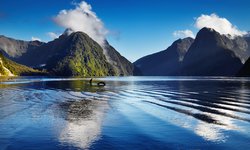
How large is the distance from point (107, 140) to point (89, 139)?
1323 mm

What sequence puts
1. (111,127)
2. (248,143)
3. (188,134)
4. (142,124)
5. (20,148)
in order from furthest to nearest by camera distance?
(142,124)
(111,127)
(188,134)
(248,143)
(20,148)

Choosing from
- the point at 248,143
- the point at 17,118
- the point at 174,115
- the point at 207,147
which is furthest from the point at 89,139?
the point at 174,115

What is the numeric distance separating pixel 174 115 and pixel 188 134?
10.5m

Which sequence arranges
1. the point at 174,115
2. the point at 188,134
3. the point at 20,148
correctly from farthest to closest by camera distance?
the point at 174,115 → the point at 188,134 → the point at 20,148

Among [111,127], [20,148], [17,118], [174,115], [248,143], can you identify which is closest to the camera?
[20,148]

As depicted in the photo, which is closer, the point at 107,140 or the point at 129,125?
the point at 107,140

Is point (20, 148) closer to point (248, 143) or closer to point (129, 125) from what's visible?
point (129, 125)

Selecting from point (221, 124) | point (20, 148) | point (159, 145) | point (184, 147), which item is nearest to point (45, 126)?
point (20, 148)

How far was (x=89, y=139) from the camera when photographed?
2062cm

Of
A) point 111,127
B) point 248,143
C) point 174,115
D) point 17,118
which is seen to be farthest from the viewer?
point 174,115

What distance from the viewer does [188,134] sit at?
75.0 ft

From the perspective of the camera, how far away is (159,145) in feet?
63.0

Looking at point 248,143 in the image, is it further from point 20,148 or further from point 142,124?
point 20,148

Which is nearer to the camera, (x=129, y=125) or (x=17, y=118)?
(x=129, y=125)
